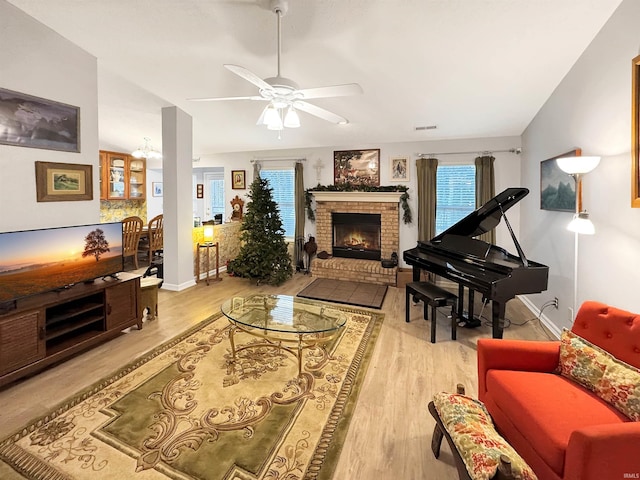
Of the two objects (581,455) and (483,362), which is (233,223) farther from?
(581,455)

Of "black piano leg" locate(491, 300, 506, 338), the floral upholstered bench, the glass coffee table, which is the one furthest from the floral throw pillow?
the glass coffee table

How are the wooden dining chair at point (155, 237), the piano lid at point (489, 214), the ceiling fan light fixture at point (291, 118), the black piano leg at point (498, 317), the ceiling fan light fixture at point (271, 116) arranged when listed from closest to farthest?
the ceiling fan light fixture at point (271, 116), the ceiling fan light fixture at point (291, 118), the black piano leg at point (498, 317), the piano lid at point (489, 214), the wooden dining chair at point (155, 237)

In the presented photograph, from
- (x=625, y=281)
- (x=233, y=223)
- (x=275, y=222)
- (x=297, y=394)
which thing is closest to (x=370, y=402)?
(x=297, y=394)

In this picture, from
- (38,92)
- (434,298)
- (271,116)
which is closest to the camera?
(271,116)

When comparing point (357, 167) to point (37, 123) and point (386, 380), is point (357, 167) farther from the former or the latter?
point (37, 123)

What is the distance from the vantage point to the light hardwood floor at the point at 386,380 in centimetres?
186

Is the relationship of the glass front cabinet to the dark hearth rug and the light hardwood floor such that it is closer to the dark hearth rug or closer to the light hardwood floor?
the light hardwood floor

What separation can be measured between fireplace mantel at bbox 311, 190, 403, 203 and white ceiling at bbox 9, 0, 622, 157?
125 centimetres

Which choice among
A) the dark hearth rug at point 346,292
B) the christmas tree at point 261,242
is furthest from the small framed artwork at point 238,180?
the dark hearth rug at point 346,292

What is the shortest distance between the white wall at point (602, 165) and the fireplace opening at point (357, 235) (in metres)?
2.83

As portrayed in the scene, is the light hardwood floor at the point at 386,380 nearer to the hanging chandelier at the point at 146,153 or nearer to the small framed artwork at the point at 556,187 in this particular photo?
the small framed artwork at the point at 556,187

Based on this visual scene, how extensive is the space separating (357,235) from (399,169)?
1.44 m

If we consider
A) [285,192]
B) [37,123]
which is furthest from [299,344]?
[285,192]

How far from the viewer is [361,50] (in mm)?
3080
